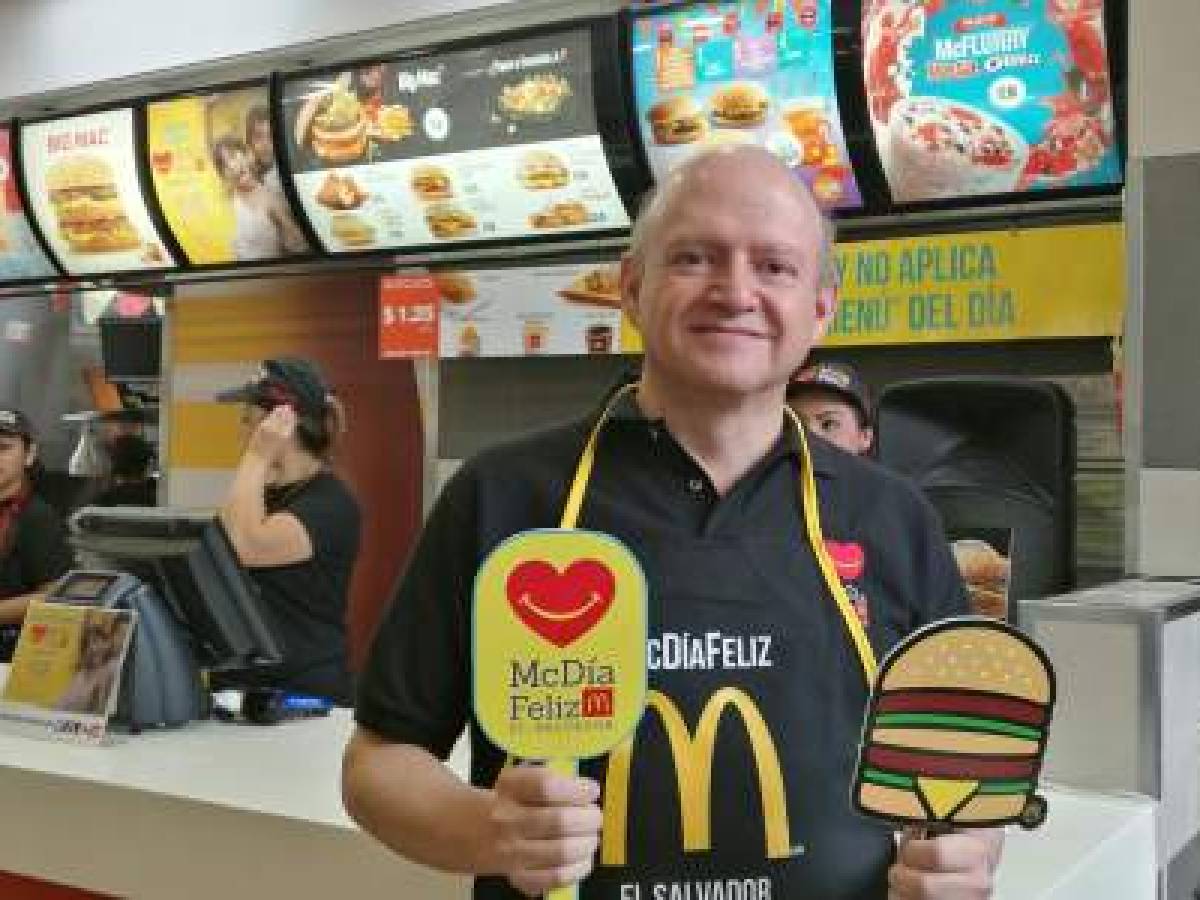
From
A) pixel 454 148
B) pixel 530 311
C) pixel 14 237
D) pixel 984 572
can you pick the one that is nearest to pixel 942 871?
pixel 984 572

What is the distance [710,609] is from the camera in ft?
3.89

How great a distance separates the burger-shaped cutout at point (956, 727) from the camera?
3.62 ft

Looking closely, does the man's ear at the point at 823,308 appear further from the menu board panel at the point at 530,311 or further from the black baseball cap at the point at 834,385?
the menu board panel at the point at 530,311

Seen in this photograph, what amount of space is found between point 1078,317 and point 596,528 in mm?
2550

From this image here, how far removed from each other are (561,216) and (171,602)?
209 centimetres

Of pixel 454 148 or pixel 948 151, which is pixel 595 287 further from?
pixel 948 151

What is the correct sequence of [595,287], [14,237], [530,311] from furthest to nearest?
1. [14,237]
2. [530,311]
3. [595,287]

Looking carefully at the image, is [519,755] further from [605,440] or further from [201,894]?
[201,894]

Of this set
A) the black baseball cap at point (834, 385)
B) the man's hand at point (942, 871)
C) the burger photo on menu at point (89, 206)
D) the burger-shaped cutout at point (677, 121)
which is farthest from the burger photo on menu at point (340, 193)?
the man's hand at point (942, 871)

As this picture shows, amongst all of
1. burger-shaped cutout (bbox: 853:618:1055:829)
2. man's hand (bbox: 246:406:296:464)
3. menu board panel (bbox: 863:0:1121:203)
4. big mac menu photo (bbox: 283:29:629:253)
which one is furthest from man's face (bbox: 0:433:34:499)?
burger-shaped cutout (bbox: 853:618:1055:829)

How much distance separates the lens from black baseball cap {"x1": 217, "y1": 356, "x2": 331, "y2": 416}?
3.18 meters

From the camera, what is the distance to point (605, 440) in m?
1.29

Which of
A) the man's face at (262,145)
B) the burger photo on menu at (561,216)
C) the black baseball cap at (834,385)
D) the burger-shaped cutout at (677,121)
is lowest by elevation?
the black baseball cap at (834,385)

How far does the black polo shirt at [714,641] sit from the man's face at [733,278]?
0.11m
